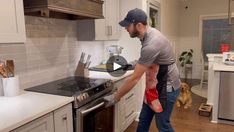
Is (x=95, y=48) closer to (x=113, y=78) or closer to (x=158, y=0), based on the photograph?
(x=113, y=78)

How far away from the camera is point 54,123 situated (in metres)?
1.54

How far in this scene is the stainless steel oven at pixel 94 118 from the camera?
1771mm

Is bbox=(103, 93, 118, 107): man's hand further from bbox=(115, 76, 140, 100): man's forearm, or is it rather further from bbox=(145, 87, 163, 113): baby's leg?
bbox=(145, 87, 163, 113): baby's leg

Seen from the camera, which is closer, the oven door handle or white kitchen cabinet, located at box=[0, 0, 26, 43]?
white kitchen cabinet, located at box=[0, 0, 26, 43]

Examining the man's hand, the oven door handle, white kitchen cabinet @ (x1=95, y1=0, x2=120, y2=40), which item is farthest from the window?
the oven door handle

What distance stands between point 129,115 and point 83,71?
3.11ft

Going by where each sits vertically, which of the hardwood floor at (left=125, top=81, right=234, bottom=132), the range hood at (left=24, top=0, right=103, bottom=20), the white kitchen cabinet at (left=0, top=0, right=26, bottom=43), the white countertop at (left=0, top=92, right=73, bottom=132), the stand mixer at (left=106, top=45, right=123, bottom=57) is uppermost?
the range hood at (left=24, top=0, right=103, bottom=20)

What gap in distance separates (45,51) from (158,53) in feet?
4.01

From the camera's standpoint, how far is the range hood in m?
1.75

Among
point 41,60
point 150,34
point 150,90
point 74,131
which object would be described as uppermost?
point 150,34

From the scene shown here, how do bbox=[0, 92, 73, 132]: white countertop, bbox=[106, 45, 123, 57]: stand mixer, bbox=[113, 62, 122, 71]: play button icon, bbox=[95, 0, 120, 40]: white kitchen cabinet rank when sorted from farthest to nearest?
bbox=[106, 45, 123, 57]: stand mixer, bbox=[113, 62, 122, 71]: play button icon, bbox=[95, 0, 120, 40]: white kitchen cabinet, bbox=[0, 92, 73, 132]: white countertop

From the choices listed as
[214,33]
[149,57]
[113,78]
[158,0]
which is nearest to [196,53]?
[214,33]

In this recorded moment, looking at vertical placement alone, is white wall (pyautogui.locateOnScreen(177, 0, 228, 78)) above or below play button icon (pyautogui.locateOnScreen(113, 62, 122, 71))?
above

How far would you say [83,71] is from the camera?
2.56 meters
